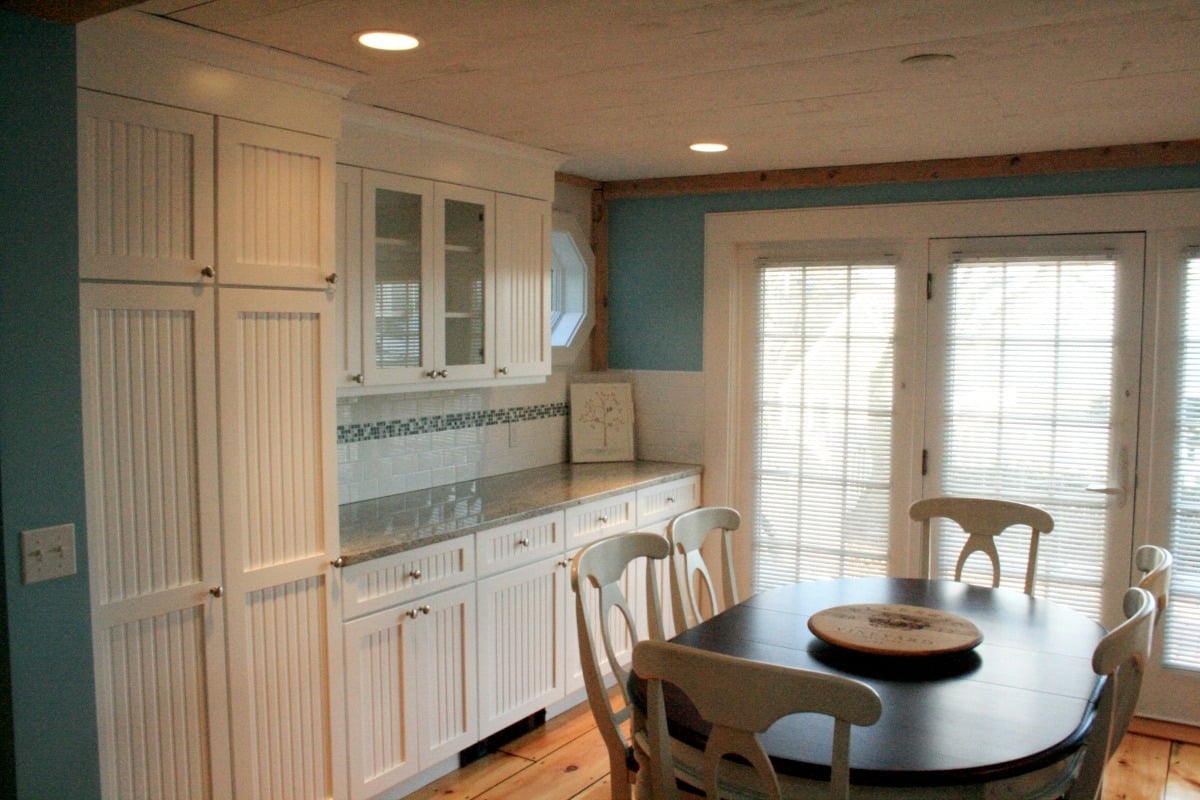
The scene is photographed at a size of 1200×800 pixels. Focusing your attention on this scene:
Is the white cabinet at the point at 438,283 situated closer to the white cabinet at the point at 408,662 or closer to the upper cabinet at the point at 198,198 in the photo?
the upper cabinet at the point at 198,198

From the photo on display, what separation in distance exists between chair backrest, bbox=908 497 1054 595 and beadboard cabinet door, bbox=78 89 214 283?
96.6 inches

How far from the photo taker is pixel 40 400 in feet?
6.95

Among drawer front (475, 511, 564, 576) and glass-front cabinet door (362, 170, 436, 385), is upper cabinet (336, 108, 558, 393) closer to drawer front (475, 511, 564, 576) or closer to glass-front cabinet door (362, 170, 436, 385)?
glass-front cabinet door (362, 170, 436, 385)

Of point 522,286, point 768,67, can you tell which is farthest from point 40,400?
point 522,286

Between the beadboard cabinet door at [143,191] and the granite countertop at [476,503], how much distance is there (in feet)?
3.25

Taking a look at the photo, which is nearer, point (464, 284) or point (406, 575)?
point (406, 575)

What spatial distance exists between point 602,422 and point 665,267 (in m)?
0.81

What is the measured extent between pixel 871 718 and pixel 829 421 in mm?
2992

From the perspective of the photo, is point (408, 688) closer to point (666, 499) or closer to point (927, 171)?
point (666, 499)

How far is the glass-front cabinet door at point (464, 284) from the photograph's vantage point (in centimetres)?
359

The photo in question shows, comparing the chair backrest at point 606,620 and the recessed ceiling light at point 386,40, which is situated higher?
the recessed ceiling light at point 386,40

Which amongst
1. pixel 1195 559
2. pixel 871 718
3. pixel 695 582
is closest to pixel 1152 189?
pixel 1195 559

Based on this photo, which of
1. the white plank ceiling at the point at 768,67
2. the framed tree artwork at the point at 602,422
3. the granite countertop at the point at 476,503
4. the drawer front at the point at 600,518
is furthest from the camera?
the framed tree artwork at the point at 602,422

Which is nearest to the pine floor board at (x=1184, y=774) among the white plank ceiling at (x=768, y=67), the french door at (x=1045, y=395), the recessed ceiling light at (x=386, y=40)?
the french door at (x=1045, y=395)
